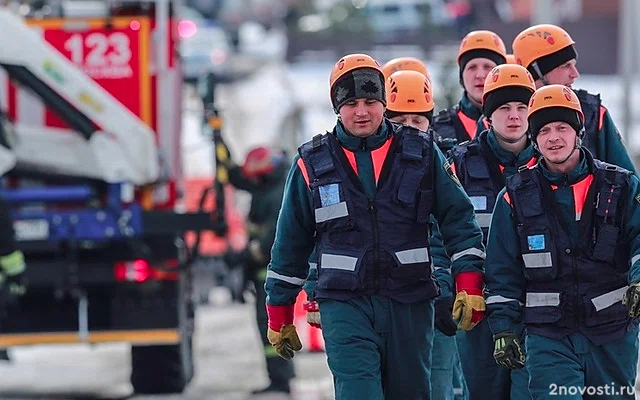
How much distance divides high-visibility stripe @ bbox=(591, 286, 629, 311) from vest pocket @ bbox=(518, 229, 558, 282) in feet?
0.63

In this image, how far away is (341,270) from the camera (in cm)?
708

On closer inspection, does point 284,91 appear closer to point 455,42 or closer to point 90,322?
point 455,42

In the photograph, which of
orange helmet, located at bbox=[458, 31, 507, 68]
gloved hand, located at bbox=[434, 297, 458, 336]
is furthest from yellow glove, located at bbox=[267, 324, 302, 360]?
orange helmet, located at bbox=[458, 31, 507, 68]

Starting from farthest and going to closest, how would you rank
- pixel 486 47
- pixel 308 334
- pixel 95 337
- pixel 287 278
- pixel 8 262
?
pixel 308 334 < pixel 95 337 < pixel 8 262 < pixel 486 47 < pixel 287 278

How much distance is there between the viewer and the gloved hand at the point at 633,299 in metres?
6.85

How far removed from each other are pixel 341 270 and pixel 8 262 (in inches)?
155

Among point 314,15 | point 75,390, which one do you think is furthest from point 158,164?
point 314,15

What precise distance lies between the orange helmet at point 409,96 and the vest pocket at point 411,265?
1464 millimetres

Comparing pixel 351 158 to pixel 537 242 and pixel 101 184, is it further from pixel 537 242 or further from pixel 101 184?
pixel 101 184

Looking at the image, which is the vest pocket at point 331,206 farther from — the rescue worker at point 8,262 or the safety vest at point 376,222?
the rescue worker at point 8,262

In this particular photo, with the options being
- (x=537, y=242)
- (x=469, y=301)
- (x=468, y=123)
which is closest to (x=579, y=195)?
(x=537, y=242)

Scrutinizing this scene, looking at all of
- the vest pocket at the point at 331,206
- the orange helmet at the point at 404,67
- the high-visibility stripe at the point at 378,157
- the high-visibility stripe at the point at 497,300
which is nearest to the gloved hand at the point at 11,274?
the orange helmet at the point at 404,67

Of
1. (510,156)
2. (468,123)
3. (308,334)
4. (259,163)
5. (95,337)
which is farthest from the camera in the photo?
(308,334)

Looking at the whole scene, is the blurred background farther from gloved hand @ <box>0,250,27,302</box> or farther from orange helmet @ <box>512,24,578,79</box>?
orange helmet @ <box>512,24,578,79</box>
